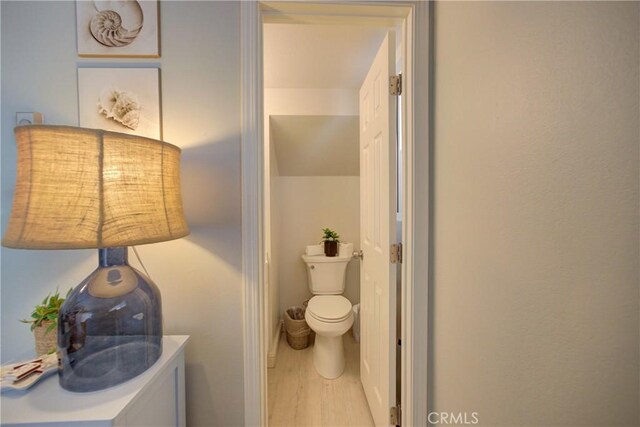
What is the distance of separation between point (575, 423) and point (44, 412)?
1183 millimetres

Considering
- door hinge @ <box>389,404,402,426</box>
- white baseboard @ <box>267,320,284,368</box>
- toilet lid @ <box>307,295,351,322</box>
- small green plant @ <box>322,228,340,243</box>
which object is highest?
small green plant @ <box>322,228,340,243</box>

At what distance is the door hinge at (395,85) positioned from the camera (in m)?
1.04

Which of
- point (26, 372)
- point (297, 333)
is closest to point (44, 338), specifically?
point (26, 372)

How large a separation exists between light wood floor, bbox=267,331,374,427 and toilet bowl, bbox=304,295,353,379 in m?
0.07

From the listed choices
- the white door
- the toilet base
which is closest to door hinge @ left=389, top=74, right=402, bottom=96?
the white door

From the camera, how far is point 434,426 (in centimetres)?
91

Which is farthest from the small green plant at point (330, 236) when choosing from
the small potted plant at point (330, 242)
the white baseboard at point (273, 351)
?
the white baseboard at point (273, 351)

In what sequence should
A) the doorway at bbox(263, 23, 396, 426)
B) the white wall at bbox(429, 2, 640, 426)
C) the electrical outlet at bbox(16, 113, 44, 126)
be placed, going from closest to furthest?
the white wall at bbox(429, 2, 640, 426)
the electrical outlet at bbox(16, 113, 44, 126)
the doorway at bbox(263, 23, 396, 426)

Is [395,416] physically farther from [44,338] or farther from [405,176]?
[44,338]

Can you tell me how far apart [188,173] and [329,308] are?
132 cm

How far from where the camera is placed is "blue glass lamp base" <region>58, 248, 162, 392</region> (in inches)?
24.3

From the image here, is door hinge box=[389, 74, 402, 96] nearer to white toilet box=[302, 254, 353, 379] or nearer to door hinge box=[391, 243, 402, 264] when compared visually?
door hinge box=[391, 243, 402, 264]

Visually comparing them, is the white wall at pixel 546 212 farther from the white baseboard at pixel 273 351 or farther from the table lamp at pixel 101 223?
the white baseboard at pixel 273 351

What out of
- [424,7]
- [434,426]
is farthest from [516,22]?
[434,426]
